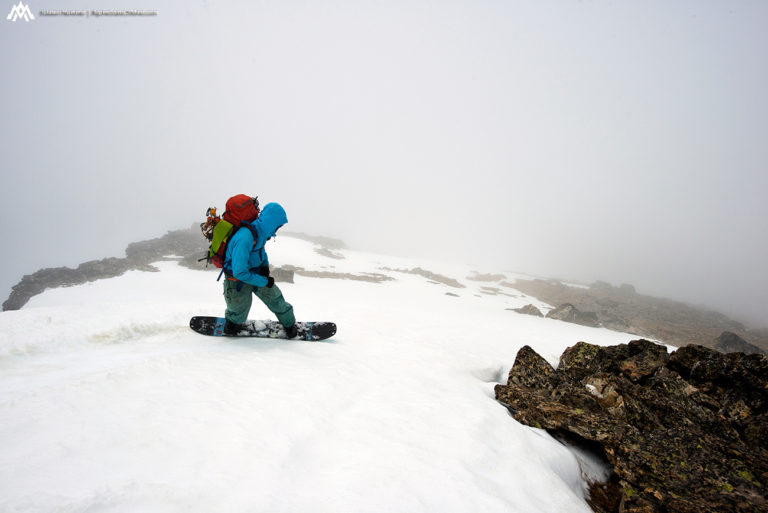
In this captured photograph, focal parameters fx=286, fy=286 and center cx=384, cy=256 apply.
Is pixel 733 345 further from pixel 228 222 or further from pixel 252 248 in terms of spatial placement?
pixel 228 222

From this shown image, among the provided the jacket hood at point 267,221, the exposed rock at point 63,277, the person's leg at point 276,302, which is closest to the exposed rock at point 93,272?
the exposed rock at point 63,277

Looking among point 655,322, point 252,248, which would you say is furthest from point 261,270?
point 655,322

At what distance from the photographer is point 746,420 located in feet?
15.9

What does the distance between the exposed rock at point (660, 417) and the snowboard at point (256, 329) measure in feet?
15.3

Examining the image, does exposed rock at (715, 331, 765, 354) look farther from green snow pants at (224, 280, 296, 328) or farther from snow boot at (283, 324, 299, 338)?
green snow pants at (224, 280, 296, 328)

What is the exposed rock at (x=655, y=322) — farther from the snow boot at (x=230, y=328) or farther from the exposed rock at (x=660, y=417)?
the snow boot at (x=230, y=328)

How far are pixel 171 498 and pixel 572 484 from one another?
4492 mm

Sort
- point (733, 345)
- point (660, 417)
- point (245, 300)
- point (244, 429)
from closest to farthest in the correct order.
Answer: point (244, 429)
point (660, 417)
point (245, 300)
point (733, 345)

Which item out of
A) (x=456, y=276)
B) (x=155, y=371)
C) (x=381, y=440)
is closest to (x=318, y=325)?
(x=155, y=371)

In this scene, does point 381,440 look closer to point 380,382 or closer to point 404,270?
point 380,382

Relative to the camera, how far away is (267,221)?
20.0 feet

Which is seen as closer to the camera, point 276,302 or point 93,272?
point 276,302

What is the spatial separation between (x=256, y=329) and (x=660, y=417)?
837cm

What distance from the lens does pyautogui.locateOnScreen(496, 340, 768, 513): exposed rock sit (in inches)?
135
